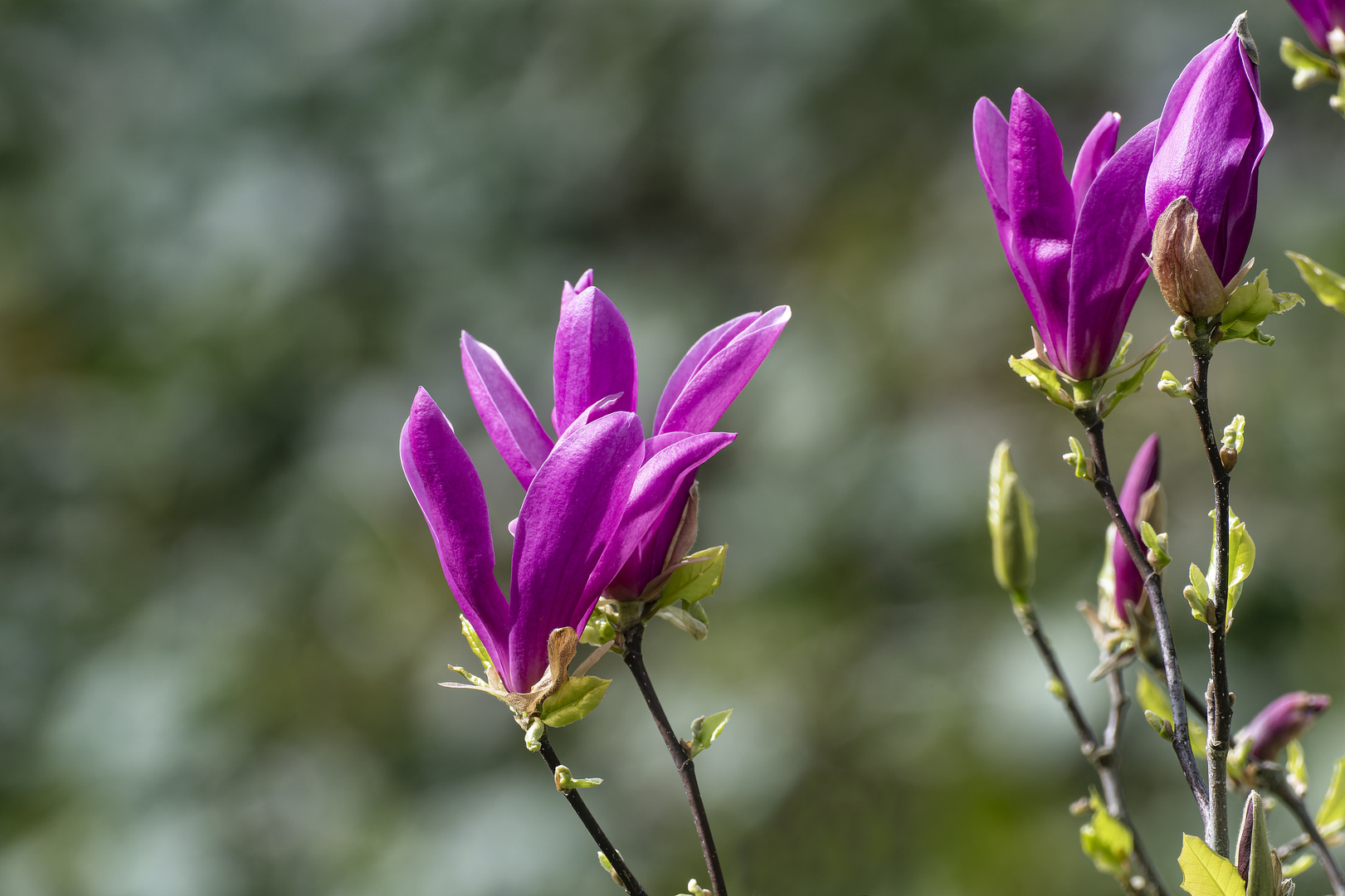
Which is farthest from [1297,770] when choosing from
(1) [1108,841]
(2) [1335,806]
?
(1) [1108,841]

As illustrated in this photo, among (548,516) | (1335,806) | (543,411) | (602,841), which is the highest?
(543,411)

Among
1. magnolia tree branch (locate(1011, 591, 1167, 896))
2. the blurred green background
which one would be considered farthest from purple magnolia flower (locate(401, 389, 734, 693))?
the blurred green background

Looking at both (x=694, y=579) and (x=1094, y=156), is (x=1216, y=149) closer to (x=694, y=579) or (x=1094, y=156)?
(x=1094, y=156)

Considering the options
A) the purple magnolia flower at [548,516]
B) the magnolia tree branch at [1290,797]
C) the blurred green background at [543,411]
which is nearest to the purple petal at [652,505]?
the purple magnolia flower at [548,516]

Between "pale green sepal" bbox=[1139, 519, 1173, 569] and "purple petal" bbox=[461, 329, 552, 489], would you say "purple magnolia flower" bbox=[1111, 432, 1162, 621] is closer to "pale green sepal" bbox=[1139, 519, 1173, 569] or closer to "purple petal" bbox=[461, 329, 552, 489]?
"pale green sepal" bbox=[1139, 519, 1173, 569]

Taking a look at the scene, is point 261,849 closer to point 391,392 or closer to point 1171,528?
point 391,392

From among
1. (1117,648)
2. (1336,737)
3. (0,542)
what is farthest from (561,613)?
(0,542)

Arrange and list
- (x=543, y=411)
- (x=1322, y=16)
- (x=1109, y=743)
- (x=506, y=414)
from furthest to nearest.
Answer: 1. (x=543, y=411)
2. (x=1109, y=743)
3. (x=506, y=414)
4. (x=1322, y=16)
